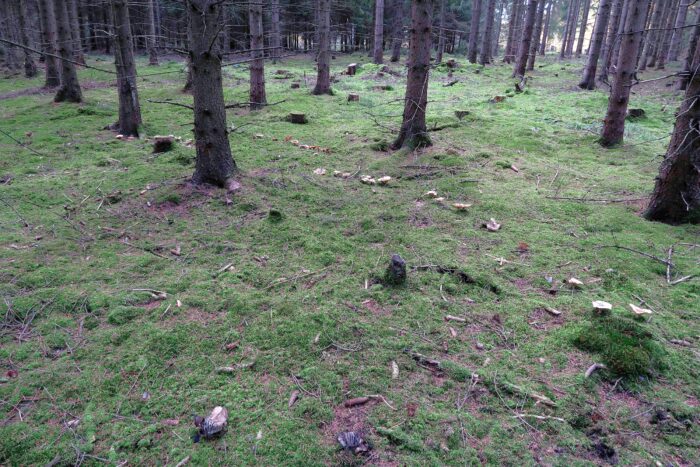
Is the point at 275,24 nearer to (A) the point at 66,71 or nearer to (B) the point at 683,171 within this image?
(A) the point at 66,71

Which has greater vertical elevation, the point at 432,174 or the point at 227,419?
the point at 432,174

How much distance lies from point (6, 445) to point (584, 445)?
3.45 metres

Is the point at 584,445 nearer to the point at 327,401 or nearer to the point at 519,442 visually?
the point at 519,442

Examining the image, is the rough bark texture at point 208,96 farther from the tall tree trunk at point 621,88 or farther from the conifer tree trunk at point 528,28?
the conifer tree trunk at point 528,28

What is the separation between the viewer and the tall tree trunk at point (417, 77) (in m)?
7.04

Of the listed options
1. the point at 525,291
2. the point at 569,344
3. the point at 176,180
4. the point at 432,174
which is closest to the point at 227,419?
the point at 569,344

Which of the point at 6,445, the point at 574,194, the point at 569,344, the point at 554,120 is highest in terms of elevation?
the point at 554,120

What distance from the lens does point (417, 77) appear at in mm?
7363

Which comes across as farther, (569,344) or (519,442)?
(569,344)

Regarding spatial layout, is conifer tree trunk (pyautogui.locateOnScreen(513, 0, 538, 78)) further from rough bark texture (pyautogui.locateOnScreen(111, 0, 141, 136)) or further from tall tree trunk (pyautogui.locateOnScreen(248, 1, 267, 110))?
rough bark texture (pyautogui.locateOnScreen(111, 0, 141, 136))

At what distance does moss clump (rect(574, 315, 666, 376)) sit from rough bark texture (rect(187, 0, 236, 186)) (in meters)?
4.93

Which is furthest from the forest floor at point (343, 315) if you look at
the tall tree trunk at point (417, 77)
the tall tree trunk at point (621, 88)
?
the tall tree trunk at point (621, 88)

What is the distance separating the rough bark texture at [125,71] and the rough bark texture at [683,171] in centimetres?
901

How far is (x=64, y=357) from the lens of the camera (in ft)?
10.4
